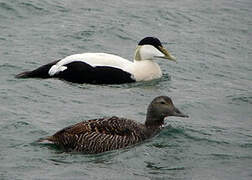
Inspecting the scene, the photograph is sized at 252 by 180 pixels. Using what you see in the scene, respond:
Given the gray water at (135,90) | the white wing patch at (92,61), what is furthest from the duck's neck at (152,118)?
the white wing patch at (92,61)

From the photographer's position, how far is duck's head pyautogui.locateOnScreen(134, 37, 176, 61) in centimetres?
1397

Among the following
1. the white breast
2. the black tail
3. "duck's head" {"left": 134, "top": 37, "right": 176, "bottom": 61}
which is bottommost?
the black tail

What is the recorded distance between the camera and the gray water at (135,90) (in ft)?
30.9

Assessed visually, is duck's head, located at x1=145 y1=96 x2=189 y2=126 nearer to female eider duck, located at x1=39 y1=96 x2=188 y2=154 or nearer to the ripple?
female eider duck, located at x1=39 y1=96 x2=188 y2=154

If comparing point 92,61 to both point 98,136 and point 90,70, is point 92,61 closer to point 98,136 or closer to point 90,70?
point 90,70

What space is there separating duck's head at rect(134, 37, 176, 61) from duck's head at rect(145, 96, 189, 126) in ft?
11.6

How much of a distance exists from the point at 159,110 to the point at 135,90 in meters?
2.68

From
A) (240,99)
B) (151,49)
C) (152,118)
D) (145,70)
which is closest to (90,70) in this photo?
(145,70)

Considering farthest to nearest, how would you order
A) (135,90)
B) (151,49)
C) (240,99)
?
(151,49), (135,90), (240,99)

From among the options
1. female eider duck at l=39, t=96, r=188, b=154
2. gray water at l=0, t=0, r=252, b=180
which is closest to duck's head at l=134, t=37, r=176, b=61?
gray water at l=0, t=0, r=252, b=180

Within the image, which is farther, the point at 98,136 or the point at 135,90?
the point at 135,90

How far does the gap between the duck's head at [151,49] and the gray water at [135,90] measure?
46 centimetres

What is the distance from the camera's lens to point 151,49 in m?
14.0

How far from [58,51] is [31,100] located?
10.4 feet
